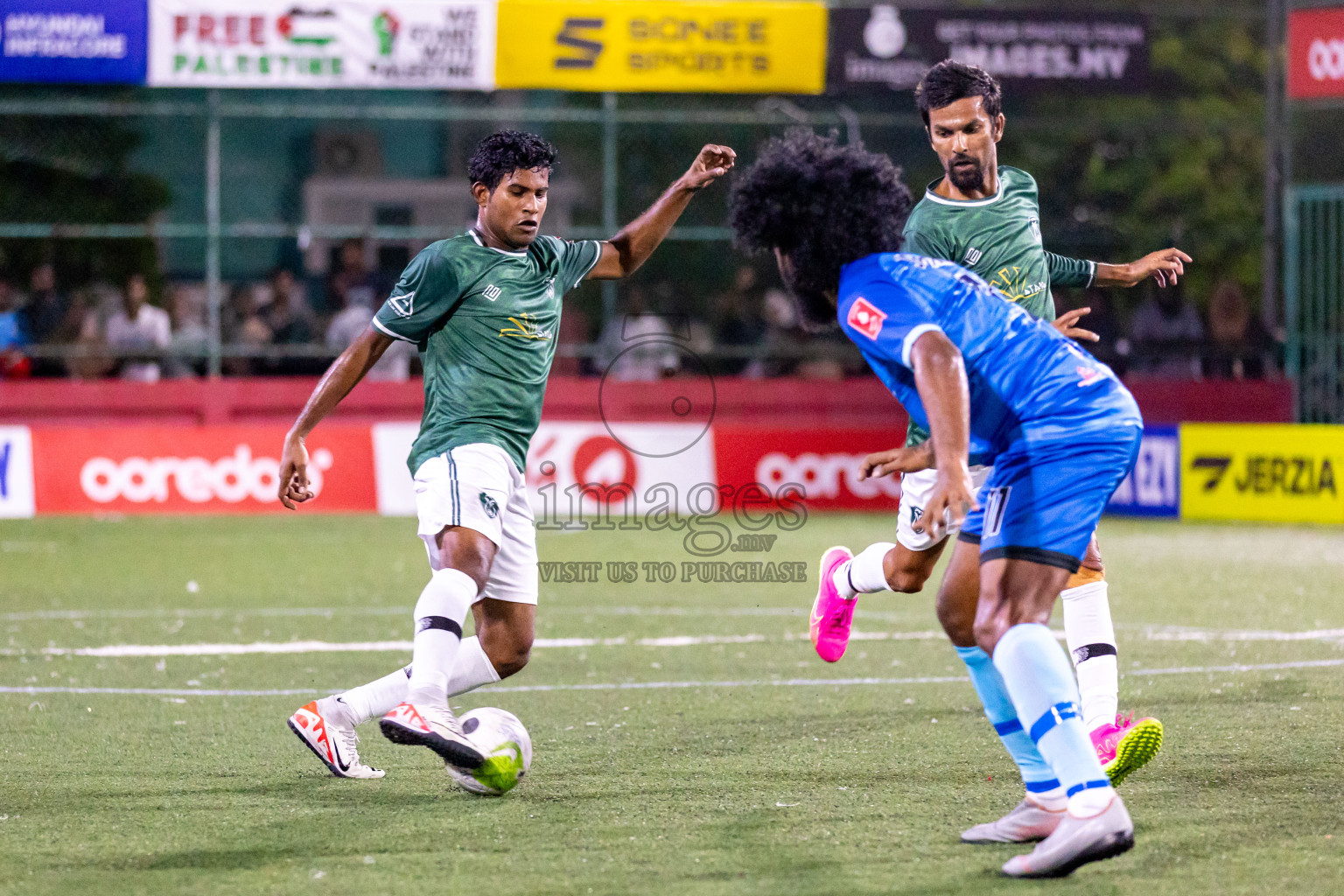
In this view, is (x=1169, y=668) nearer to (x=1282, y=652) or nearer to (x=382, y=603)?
(x=1282, y=652)

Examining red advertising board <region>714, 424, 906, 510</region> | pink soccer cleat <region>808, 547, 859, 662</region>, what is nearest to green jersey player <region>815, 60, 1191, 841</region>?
pink soccer cleat <region>808, 547, 859, 662</region>

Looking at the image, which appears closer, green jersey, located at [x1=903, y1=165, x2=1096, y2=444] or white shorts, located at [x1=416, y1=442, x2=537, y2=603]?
white shorts, located at [x1=416, y1=442, x2=537, y2=603]

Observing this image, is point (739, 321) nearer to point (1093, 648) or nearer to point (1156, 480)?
point (1156, 480)

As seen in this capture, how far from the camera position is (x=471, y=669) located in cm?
593

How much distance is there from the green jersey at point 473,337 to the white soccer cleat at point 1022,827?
2063 millimetres

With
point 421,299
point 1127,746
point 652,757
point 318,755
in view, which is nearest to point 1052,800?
point 1127,746

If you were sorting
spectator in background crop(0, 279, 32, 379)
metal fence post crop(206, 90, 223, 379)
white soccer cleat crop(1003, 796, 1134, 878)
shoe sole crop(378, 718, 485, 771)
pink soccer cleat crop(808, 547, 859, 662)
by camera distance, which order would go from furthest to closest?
metal fence post crop(206, 90, 223, 379)
spectator in background crop(0, 279, 32, 379)
pink soccer cleat crop(808, 547, 859, 662)
shoe sole crop(378, 718, 485, 771)
white soccer cleat crop(1003, 796, 1134, 878)

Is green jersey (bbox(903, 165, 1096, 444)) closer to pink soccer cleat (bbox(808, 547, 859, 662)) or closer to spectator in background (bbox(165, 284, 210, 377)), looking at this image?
pink soccer cleat (bbox(808, 547, 859, 662))

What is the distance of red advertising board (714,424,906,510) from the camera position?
55.5 feet

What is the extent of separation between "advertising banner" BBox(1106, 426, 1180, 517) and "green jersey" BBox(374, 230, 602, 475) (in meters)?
11.5

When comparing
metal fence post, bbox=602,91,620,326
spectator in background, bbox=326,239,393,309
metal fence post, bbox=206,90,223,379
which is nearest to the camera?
metal fence post, bbox=206,90,223,379

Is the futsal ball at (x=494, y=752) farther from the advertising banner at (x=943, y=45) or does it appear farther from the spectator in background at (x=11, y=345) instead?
the advertising banner at (x=943, y=45)

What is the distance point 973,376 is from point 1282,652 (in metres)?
4.74

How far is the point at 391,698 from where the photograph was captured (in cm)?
605
